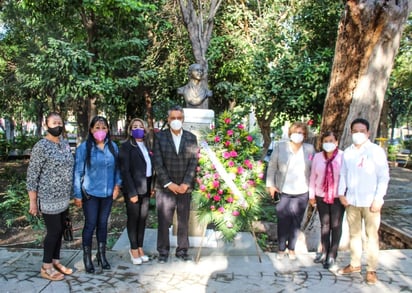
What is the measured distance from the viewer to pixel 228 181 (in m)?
4.65

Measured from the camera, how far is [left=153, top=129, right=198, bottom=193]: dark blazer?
451 centimetres

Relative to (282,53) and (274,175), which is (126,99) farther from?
(274,175)

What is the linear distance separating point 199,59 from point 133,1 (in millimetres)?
3199

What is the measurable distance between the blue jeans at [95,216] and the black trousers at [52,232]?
25 centimetres

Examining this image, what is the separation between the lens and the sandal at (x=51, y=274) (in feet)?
13.4

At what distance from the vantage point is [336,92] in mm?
5438

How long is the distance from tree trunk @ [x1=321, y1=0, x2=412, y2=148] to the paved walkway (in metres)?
1.85

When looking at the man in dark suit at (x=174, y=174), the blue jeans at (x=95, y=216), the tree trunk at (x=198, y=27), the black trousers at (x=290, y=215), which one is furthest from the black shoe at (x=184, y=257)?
the tree trunk at (x=198, y=27)

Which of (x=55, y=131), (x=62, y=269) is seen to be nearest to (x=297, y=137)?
(x=55, y=131)

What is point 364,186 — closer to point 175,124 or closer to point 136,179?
point 175,124

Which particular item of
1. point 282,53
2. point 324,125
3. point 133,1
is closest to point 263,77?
point 282,53

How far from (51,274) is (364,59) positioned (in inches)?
189

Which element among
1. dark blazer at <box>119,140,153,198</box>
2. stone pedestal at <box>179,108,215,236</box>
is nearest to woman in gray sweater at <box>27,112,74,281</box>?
dark blazer at <box>119,140,153,198</box>

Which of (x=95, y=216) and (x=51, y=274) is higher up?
(x=95, y=216)
